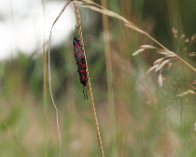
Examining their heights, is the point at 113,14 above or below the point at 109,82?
above

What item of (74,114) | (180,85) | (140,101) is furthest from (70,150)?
(180,85)

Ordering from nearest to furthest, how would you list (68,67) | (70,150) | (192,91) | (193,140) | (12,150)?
(192,91), (193,140), (12,150), (70,150), (68,67)

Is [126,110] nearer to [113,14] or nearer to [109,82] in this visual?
[109,82]

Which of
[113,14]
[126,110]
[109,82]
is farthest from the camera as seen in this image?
[126,110]

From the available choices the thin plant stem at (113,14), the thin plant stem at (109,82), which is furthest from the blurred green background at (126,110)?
the thin plant stem at (113,14)

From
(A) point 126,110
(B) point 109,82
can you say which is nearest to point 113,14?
(B) point 109,82

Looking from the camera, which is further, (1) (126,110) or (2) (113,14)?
(1) (126,110)

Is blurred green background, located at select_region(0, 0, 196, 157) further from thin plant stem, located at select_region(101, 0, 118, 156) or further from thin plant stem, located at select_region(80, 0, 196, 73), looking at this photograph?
thin plant stem, located at select_region(80, 0, 196, 73)

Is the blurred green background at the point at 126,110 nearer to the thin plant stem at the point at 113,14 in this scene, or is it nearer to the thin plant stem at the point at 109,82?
the thin plant stem at the point at 109,82

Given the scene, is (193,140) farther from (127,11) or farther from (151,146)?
(127,11)

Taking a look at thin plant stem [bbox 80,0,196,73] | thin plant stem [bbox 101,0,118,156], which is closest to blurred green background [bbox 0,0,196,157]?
thin plant stem [bbox 101,0,118,156]

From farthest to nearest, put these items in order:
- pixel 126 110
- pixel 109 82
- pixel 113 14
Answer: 1. pixel 126 110
2. pixel 109 82
3. pixel 113 14
